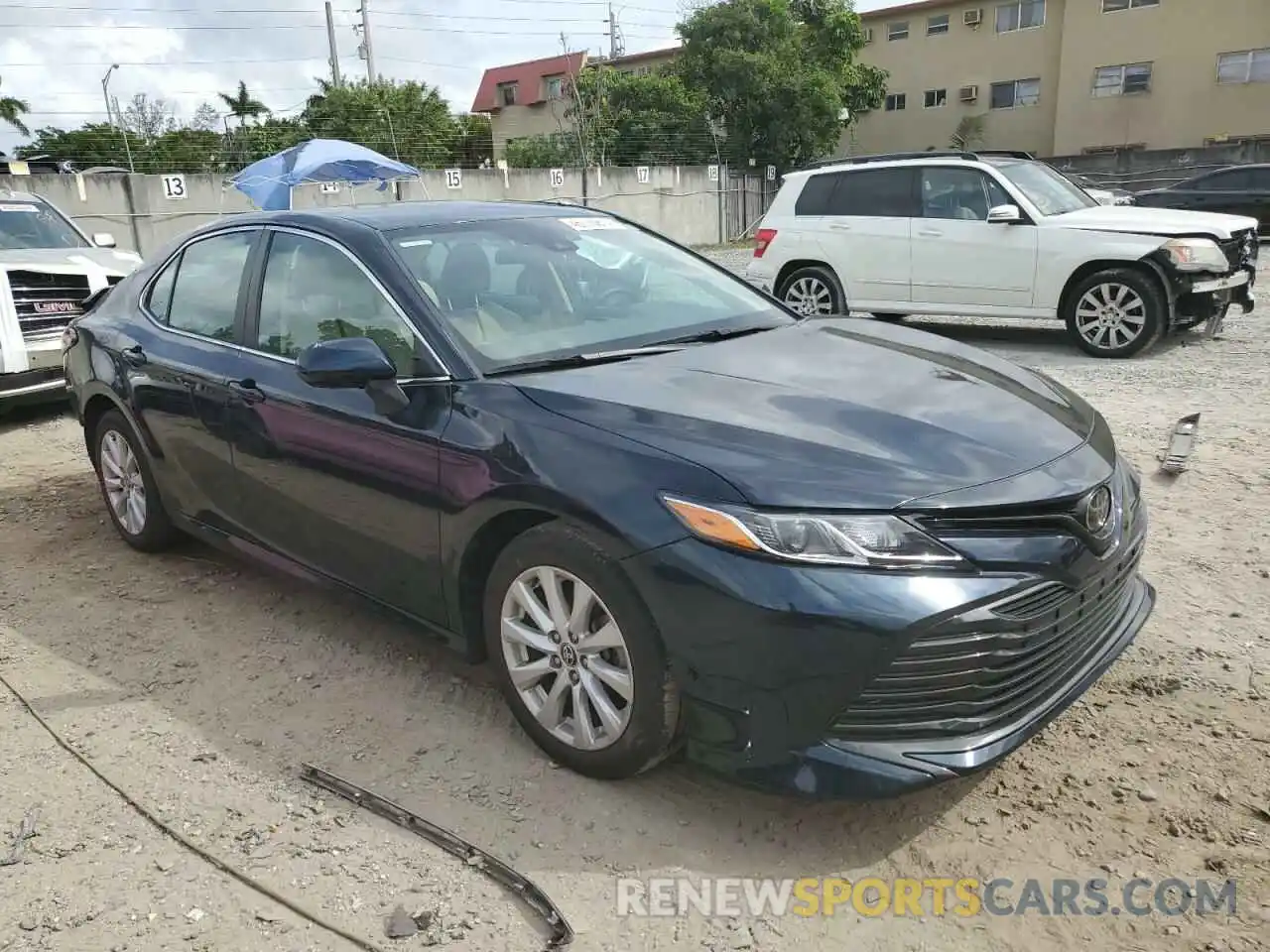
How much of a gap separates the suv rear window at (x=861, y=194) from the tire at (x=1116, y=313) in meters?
1.79

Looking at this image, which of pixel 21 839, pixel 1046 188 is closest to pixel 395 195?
pixel 1046 188

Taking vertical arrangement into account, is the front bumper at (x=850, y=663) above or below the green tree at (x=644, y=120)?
below

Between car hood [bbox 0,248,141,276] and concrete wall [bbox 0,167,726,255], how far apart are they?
11.5ft

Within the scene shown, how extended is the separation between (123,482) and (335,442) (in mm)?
2109

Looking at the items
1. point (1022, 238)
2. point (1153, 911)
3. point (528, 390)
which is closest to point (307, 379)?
point (528, 390)

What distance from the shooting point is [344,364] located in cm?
307

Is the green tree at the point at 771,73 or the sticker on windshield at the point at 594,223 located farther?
the green tree at the point at 771,73

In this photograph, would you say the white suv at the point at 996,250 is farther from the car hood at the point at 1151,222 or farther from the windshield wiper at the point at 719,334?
the windshield wiper at the point at 719,334

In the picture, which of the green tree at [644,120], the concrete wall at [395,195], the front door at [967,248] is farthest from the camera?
the green tree at [644,120]

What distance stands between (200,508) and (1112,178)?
2803cm

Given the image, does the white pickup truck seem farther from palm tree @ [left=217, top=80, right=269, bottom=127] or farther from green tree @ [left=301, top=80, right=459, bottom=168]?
palm tree @ [left=217, top=80, right=269, bottom=127]

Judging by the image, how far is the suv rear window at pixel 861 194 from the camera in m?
9.79

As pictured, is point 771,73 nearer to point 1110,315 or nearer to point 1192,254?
point 1110,315

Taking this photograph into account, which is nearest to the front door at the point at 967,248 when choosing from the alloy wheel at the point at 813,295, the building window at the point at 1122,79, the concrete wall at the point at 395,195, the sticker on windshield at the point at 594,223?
the alloy wheel at the point at 813,295
